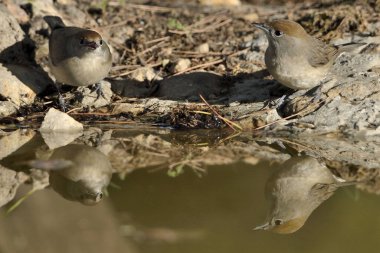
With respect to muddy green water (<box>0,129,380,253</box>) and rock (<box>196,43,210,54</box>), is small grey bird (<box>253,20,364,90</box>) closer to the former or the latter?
muddy green water (<box>0,129,380,253</box>)

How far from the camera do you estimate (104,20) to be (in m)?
8.93

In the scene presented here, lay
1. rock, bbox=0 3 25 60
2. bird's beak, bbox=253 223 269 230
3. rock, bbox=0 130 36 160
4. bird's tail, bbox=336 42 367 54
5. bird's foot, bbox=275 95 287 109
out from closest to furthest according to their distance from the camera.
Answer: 1. bird's beak, bbox=253 223 269 230
2. rock, bbox=0 130 36 160
3. bird's foot, bbox=275 95 287 109
4. bird's tail, bbox=336 42 367 54
5. rock, bbox=0 3 25 60

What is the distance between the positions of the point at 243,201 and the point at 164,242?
3.15 feet

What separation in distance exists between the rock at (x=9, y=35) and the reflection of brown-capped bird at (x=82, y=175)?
2.41 metres

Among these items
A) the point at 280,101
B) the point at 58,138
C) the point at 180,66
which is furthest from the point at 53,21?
the point at 280,101

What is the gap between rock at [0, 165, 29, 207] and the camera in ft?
16.9

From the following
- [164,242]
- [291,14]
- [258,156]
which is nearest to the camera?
[164,242]

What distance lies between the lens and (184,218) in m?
4.56

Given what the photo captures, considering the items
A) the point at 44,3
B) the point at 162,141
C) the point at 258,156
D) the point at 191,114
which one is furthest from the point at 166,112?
the point at 44,3

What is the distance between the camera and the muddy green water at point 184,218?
4367 millimetres

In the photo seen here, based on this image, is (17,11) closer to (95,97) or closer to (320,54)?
(95,97)

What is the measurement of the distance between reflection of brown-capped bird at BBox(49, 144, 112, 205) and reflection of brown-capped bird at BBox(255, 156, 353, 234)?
1283 mm

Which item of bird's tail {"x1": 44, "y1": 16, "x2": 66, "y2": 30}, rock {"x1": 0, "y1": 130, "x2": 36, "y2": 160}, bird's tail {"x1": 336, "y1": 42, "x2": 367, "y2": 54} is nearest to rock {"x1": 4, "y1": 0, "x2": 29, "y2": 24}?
bird's tail {"x1": 44, "y1": 16, "x2": 66, "y2": 30}

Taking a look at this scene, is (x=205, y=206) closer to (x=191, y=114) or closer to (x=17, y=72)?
(x=191, y=114)
